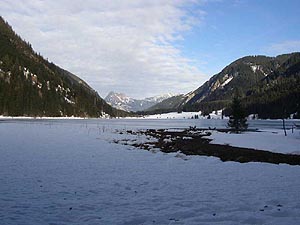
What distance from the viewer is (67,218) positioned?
10.4 meters

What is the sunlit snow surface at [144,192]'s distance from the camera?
10.6 metres

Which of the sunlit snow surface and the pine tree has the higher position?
the pine tree

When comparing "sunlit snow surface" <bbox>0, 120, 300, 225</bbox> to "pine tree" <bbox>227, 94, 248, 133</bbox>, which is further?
"pine tree" <bbox>227, 94, 248, 133</bbox>

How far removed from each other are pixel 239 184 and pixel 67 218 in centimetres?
912

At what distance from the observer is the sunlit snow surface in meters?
10.6

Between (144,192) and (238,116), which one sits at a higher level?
(238,116)

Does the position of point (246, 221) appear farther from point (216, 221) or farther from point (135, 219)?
point (135, 219)

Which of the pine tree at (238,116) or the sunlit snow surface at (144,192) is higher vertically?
the pine tree at (238,116)

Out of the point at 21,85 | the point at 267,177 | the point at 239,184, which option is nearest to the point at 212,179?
the point at 239,184

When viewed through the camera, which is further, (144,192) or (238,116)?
(238,116)

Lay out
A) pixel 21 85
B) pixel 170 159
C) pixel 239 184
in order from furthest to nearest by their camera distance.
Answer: pixel 21 85
pixel 170 159
pixel 239 184

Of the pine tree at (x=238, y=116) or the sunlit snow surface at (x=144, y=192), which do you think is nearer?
the sunlit snow surface at (x=144, y=192)

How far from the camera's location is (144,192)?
14312 mm

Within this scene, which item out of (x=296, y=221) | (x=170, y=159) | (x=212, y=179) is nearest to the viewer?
(x=296, y=221)
